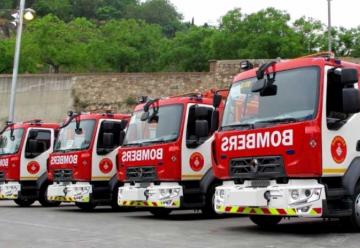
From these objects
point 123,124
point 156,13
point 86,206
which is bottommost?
point 86,206

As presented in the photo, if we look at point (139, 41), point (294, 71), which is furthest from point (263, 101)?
point (139, 41)

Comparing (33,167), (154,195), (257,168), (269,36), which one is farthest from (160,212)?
(269,36)

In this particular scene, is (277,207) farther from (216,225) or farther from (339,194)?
(216,225)

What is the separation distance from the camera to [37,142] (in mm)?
19062

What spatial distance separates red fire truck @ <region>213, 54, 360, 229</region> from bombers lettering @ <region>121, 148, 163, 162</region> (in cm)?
298

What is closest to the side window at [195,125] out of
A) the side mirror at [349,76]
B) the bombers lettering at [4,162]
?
the side mirror at [349,76]

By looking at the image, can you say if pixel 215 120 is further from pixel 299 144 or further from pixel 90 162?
pixel 90 162

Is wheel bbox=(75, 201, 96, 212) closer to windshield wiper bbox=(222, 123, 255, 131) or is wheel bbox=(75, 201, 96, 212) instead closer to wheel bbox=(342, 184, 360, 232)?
windshield wiper bbox=(222, 123, 255, 131)

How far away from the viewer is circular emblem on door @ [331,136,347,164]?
32.5ft

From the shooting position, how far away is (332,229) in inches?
444

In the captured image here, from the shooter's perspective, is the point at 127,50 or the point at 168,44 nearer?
the point at 127,50

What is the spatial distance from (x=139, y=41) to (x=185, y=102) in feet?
178

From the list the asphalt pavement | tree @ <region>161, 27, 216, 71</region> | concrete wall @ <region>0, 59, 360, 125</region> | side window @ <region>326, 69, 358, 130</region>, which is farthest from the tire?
tree @ <region>161, 27, 216, 71</region>

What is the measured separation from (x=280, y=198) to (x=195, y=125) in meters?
3.89
